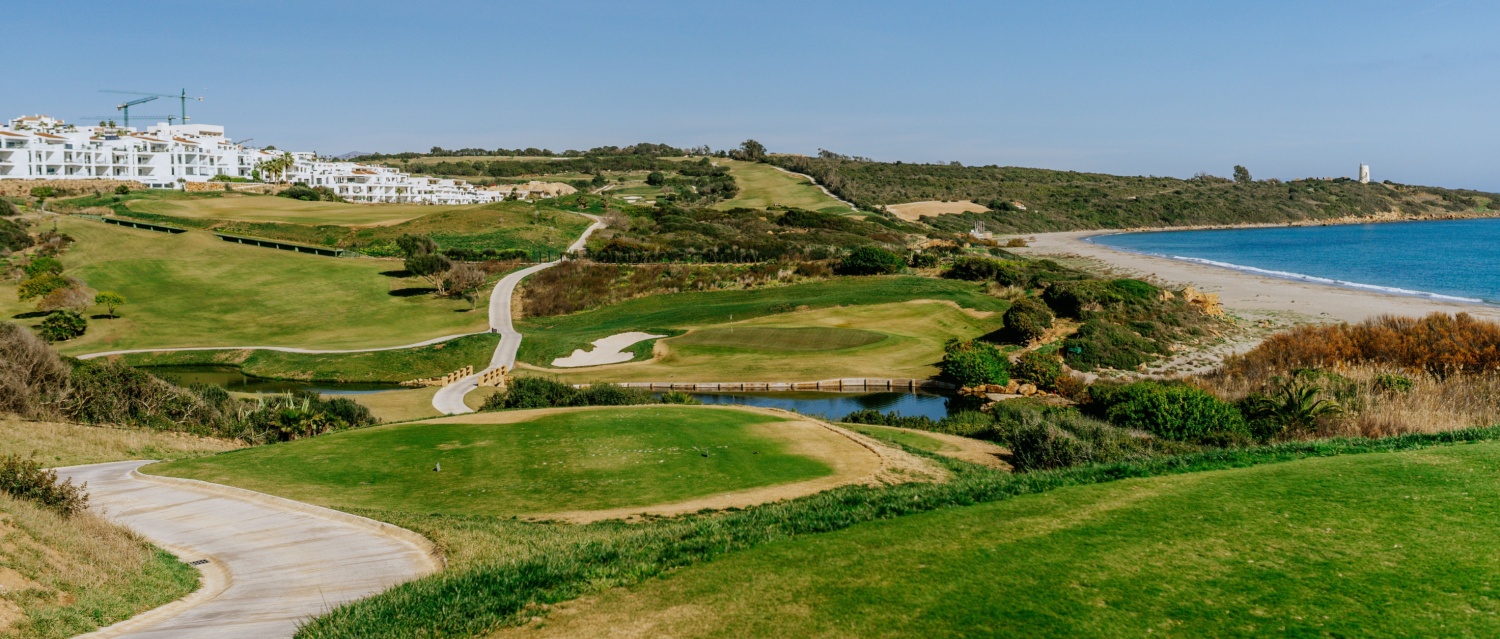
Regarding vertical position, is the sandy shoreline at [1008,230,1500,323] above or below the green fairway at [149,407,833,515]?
above

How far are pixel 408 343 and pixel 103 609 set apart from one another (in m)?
46.0

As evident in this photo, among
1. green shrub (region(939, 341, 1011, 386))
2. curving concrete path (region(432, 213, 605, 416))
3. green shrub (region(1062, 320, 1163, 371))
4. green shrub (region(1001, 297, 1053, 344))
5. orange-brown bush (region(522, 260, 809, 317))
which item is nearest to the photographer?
curving concrete path (region(432, 213, 605, 416))

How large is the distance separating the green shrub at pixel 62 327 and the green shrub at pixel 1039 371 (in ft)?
181

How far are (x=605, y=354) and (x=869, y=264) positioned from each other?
28.9m

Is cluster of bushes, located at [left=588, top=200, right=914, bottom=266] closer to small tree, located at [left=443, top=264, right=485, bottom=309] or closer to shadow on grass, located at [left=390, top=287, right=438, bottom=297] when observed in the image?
small tree, located at [left=443, top=264, right=485, bottom=309]

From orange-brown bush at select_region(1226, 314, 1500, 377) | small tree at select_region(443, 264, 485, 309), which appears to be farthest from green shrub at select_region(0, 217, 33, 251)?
orange-brown bush at select_region(1226, 314, 1500, 377)

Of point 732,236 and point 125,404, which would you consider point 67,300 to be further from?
point 732,236

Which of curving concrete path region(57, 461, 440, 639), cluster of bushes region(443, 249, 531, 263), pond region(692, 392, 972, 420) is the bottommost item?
pond region(692, 392, 972, 420)

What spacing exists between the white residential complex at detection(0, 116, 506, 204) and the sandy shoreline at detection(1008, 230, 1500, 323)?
349ft

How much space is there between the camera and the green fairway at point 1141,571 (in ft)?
25.4

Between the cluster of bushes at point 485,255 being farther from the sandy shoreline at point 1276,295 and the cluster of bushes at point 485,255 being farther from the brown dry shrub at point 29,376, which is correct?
the sandy shoreline at point 1276,295

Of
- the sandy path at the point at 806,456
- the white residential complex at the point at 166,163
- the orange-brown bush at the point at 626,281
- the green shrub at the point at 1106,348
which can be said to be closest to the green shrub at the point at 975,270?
the orange-brown bush at the point at 626,281

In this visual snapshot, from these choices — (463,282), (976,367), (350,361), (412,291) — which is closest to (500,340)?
(350,361)

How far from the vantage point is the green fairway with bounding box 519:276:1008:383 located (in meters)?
46.8
